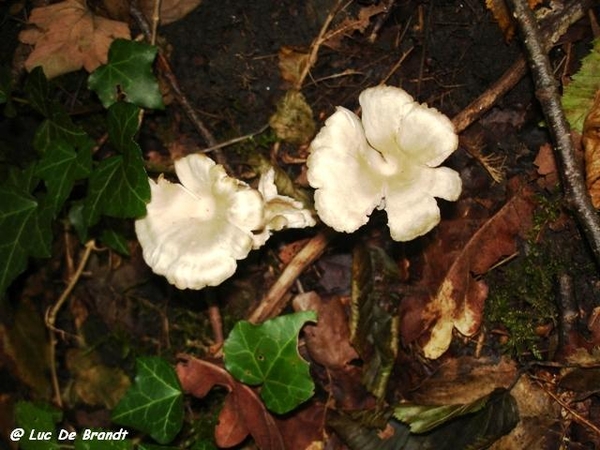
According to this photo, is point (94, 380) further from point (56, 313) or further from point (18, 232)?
point (18, 232)

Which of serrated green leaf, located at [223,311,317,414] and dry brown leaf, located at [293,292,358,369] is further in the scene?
dry brown leaf, located at [293,292,358,369]

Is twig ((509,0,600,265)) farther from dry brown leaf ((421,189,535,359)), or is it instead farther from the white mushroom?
the white mushroom

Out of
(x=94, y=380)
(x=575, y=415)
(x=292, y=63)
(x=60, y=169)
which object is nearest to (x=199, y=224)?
(x=60, y=169)

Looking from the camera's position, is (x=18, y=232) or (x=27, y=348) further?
(x=27, y=348)

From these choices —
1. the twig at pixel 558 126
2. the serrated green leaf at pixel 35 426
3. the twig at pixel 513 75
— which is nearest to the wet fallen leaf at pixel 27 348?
the serrated green leaf at pixel 35 426

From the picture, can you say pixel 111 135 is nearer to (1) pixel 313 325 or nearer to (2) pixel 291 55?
(2) pixel 291 55

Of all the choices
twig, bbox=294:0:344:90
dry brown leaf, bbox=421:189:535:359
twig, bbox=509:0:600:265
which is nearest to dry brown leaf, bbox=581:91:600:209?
twig, bbox=509:0:600:265
